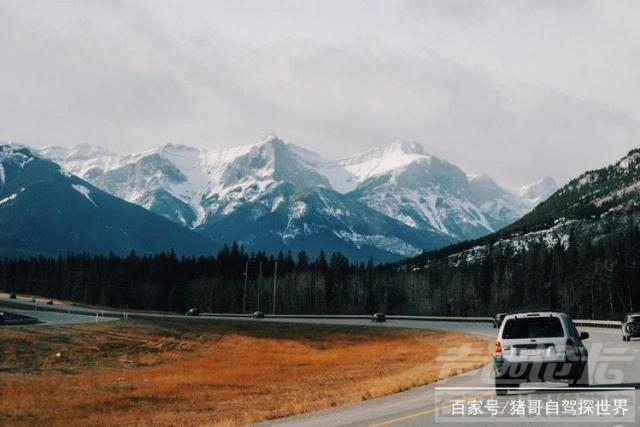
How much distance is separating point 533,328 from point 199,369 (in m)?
40.1

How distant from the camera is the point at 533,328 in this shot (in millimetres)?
20031

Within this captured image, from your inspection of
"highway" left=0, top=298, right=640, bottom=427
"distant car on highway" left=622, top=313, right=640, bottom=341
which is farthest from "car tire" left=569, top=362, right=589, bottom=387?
"distant car on highway" left=622, top=313, right=640, bottom=341

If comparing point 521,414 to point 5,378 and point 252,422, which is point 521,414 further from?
point 5,378

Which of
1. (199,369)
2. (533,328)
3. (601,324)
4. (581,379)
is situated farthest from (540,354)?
(601,324)

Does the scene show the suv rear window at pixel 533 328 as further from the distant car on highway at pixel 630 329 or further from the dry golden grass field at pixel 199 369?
the distant car on highway at pixel 630 329

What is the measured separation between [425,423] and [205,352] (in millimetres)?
59145

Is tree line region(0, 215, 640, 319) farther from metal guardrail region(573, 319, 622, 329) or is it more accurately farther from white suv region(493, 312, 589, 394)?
white suv region(493, 312, 589, 394)

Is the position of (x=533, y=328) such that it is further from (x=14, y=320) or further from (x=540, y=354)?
(x=14, y=320)

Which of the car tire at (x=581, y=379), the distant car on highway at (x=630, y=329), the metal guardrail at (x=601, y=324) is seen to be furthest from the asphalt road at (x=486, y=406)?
the metal guardrail at (x=601, y=324)

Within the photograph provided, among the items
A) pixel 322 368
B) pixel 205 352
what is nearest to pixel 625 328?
pixel 322 368

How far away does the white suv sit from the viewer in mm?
19219

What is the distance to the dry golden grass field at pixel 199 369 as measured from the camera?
3004 cm

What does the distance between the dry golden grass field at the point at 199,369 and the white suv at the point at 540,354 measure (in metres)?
4.27

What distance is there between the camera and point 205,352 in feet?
237
